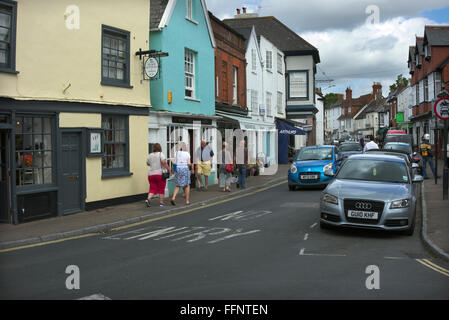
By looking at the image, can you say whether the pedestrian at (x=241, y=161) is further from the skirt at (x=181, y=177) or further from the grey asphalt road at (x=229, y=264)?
the grey asphalt road at (x=229, y=264)

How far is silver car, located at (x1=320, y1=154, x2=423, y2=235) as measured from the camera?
9289 mm

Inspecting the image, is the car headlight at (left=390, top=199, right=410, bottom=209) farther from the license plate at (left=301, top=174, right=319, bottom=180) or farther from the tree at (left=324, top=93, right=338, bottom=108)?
the tree at (left=324, top=93, right=338, bottom=108)

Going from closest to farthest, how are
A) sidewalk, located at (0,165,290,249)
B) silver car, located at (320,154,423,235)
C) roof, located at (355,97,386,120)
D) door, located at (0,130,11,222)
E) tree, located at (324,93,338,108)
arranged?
silver car, located at (320,154,423,235), sidewalk, located at (0,165,290,249), door, located at (0,130,11,222), roof, located at (355,97,386,120), tree, located at (324,93,338,108)

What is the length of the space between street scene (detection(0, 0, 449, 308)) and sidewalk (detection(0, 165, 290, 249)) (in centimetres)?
6

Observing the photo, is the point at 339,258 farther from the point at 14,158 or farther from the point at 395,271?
the point at 14,158

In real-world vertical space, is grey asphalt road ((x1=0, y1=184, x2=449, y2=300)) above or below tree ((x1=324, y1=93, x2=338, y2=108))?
below

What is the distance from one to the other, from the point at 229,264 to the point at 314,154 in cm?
1290

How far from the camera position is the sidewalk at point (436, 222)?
8430 mm

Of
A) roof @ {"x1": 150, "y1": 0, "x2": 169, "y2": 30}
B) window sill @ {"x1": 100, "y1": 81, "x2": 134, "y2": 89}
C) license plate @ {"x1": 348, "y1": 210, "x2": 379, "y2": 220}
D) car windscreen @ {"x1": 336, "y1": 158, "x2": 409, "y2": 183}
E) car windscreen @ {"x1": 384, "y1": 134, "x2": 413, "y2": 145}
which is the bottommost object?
license plate @ {"x1": 348, "y1": 210, "x2": 379, "y2": 220}

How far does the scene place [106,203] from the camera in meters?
14.4

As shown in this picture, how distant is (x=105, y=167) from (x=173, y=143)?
3990 millimetres

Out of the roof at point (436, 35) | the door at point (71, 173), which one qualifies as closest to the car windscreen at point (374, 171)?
the door at point (71, 173)

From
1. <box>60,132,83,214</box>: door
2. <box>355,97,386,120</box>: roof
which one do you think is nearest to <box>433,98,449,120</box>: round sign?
<box>60,132,83,214</box>: door
